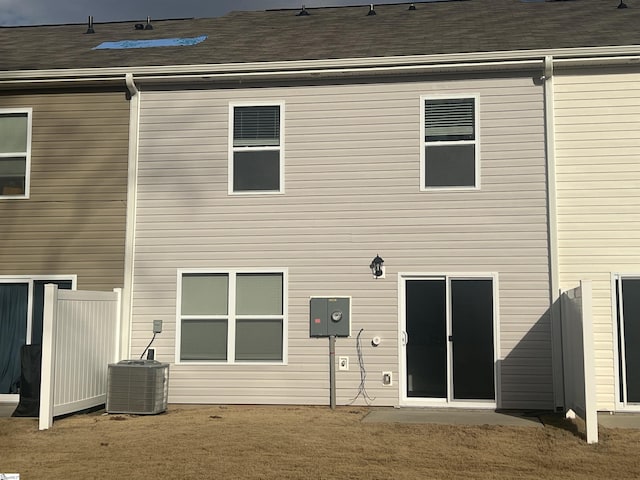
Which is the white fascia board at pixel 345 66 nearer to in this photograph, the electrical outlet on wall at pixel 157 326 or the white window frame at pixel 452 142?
the white window frame at pixel 452 142

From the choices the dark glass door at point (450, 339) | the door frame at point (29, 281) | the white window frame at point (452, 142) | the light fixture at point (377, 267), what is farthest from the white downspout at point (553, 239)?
the door frame at point (29, 281)

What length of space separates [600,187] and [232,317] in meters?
5.74

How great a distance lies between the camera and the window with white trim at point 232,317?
1134 cm

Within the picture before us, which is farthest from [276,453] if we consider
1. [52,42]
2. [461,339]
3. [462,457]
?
[52,42]

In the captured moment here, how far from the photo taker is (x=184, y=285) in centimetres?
1164

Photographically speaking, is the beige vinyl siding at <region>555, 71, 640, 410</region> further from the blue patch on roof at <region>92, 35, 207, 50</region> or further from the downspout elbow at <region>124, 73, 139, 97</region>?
the downspout elbow at <region>124, 73, 139, 97</region>

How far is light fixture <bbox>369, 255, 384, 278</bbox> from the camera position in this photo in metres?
11.1

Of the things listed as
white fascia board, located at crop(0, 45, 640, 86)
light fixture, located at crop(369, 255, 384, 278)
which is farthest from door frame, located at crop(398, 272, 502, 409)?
white fascia board, located at crop(0, 45, 640, 86)

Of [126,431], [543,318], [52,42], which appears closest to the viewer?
[126,431]

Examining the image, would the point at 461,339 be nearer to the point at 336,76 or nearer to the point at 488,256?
the point at 488,256

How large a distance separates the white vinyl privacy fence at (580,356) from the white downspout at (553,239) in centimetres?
14

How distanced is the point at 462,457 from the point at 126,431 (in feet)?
13.4

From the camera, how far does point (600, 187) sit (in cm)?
1095

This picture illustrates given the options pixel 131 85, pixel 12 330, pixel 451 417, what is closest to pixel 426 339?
pixel 451 417
